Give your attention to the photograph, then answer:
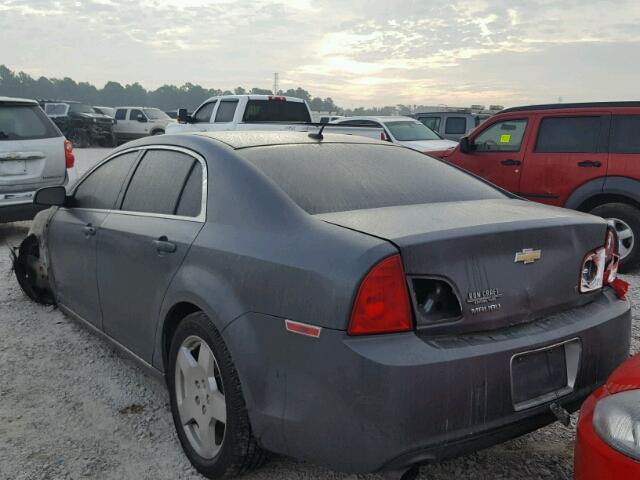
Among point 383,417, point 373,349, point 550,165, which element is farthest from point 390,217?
point 550,165

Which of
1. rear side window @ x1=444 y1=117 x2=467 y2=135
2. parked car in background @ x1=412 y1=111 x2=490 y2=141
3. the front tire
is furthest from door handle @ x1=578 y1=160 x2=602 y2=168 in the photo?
rear side window @ x1=444 y1=117 x2=467 y2=135

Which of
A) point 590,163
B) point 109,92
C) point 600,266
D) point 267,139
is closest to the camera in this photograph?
point 600,266

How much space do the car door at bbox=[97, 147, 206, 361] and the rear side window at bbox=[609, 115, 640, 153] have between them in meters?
5.24

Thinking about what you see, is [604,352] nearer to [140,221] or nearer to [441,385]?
[441,385]

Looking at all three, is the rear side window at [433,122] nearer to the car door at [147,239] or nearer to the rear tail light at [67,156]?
the rear tail light at [67,156]

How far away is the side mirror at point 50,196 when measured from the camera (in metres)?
3.87

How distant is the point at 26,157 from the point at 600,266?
6.62 meters

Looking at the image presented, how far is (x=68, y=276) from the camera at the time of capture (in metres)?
3.99

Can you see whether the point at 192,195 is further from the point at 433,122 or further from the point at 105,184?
the point at 433,122

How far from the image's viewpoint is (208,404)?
253cm

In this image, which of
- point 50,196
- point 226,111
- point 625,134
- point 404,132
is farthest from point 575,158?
point 226,111

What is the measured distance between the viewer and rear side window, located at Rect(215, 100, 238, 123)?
13.4m

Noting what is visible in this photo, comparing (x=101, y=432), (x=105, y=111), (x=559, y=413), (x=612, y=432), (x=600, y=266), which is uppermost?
(x=105, y=111)

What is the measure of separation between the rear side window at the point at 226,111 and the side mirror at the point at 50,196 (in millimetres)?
9672
